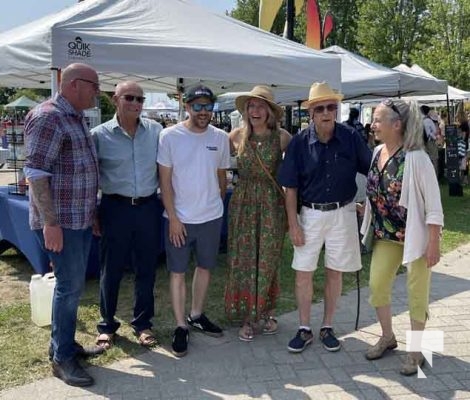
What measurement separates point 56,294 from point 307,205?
1.66 m

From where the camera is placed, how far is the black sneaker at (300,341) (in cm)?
360

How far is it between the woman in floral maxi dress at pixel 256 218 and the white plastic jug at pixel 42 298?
1340mm

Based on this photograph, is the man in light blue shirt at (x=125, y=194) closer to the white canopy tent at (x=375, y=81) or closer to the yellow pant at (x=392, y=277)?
the yellow pant at (x=392, y=277)

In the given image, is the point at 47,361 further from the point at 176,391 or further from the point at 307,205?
the point at 307,205

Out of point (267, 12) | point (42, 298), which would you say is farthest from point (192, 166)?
point (267, 12)

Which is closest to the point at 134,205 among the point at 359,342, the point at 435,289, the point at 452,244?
the point at 359,342

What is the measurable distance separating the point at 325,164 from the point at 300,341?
1.22 meters

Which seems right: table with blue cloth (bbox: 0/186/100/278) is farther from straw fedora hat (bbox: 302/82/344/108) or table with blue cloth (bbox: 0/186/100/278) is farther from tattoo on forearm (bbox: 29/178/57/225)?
straw fedora hat (bbox: 302/82/344/108)

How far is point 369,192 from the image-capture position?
11.0 feet

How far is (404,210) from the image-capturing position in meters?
3.17

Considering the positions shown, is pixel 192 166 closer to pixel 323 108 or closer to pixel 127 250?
pixel 127 250

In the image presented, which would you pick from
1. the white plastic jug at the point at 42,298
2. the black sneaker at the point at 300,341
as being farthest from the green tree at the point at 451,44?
the white plastic jug at the point at 42,298

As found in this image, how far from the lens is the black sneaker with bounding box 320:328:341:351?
3629 mm

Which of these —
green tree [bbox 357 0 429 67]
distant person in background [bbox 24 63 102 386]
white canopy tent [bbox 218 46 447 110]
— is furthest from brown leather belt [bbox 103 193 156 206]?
green tree [bbox 357 0 429 67]
